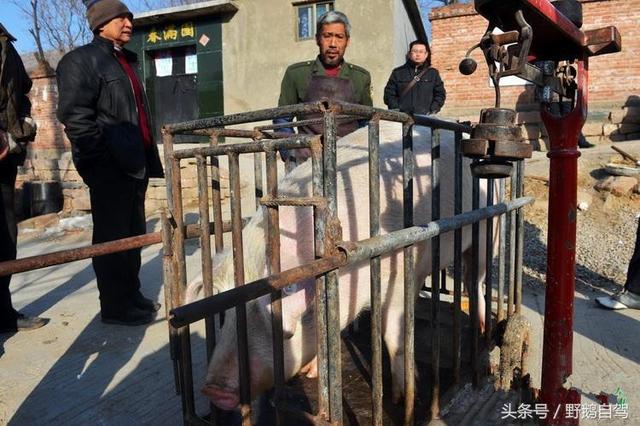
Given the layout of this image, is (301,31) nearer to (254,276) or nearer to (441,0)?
(254,276)

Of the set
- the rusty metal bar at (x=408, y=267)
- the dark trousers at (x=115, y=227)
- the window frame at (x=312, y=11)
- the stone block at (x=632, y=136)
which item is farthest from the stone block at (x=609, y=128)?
the rusty metal bar at (x=408, y=267)

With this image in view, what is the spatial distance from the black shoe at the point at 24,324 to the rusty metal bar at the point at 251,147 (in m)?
2.27

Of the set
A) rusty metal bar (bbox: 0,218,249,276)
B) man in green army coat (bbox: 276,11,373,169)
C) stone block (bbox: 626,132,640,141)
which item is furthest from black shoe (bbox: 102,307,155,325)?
stone block (bbox: 626,132,640,141)

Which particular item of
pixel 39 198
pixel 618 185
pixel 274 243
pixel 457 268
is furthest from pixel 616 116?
pixel 39 198

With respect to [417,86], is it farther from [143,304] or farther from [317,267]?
[317,267]

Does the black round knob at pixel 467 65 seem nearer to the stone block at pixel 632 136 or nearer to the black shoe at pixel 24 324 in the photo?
the black shoe at pixel 24 324

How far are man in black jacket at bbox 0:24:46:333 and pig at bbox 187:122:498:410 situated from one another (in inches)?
76.8

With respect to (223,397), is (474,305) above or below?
above

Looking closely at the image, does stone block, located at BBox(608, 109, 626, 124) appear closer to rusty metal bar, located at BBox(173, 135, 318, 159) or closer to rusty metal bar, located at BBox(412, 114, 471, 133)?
rusty metal bar, located at BBox(412, 114, 471, 133)

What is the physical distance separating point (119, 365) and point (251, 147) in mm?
1862

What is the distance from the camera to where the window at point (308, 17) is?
11.7 metres

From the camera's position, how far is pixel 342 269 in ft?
6.75

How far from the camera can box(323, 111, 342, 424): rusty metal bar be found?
1.32 metres

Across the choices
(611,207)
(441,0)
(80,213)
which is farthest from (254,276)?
(441,0)
